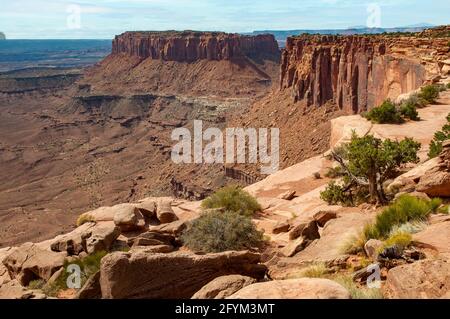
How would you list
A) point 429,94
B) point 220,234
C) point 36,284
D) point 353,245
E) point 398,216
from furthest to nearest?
point 429,94
point 220,234
point 36,284
point 398,216
point 353,245

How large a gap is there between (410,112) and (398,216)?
42.3ft

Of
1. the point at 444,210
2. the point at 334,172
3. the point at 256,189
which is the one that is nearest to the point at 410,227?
the point at 444,210

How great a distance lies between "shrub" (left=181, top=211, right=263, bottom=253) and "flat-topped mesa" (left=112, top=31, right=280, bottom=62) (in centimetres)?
10993

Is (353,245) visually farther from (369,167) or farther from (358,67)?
(358,67)

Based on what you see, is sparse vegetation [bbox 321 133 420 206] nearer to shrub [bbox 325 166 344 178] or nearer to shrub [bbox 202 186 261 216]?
shrub [bbox 202 186 261 216]

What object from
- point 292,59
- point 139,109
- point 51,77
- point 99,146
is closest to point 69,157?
point 99,146

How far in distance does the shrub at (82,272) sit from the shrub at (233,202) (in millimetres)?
6196

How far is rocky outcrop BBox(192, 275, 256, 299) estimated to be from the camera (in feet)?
21.4

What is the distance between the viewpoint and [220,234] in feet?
38.7

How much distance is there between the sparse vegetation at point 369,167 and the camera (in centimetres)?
1366

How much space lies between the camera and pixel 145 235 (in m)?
12.2

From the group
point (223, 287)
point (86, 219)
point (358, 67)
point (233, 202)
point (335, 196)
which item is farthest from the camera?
point (358, 67)

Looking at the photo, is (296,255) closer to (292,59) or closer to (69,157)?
(292,59)

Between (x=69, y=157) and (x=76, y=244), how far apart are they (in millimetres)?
84186
